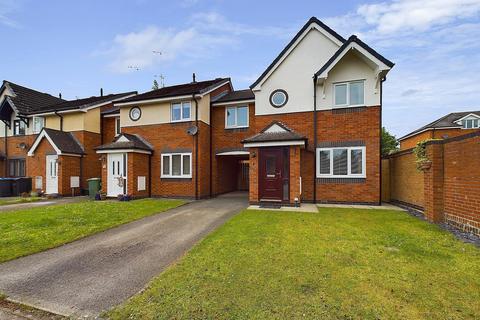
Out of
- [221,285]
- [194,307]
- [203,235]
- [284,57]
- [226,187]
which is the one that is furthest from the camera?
[226,187]

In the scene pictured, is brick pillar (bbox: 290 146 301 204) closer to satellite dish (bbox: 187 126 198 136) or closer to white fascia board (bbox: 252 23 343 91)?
white fascia board (bbox: 252 23 343 91)

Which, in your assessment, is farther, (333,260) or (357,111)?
(357,111)

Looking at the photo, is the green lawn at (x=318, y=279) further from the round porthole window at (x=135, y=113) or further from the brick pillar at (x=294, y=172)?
the round porthole window at (x=135, y=113)

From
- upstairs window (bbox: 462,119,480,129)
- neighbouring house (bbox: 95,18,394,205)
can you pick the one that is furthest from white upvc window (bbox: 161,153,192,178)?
upstairs window (bbox: 462,119,480,129)

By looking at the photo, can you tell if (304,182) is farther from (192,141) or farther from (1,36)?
(1,36)

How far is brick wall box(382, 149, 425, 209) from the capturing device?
30.4 ft

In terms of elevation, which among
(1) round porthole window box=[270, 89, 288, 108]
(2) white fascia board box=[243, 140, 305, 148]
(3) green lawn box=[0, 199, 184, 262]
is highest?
(1) round porthole window box=[270, 89, 288, 108]

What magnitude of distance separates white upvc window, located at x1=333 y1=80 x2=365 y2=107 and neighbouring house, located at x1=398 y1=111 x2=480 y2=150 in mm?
18407

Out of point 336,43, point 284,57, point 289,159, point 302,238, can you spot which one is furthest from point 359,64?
point 302,238

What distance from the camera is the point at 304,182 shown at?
11.8 meters

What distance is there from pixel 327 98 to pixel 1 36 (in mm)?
19435

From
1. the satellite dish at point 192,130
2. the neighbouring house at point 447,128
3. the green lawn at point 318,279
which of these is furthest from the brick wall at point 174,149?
the neighbouring house at point 447,128

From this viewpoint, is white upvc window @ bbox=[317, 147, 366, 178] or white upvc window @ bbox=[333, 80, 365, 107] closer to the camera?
white upvc window @ bbox=[317, 147, 366, 178]

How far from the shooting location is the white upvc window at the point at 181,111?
13883mm
